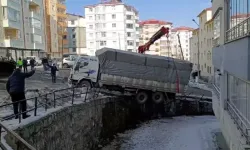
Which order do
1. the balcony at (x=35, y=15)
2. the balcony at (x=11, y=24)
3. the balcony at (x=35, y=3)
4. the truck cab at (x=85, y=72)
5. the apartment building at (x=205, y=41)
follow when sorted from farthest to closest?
the balcony at (x=35, y=3) → the balcony at (x=35, y=15) → the apartment building at (x=205, y=41) → the balcony at (x=11, y=24) → the truck cab at (x=85, y=72)

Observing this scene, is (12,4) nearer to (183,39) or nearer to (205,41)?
(205,41)

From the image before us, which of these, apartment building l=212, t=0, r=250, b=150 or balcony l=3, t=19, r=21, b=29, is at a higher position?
balcony l=3, t=19, r=21, b=29

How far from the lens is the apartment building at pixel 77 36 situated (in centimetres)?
10088

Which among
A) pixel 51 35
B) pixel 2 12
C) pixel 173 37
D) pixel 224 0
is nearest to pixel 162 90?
pixel 224 0

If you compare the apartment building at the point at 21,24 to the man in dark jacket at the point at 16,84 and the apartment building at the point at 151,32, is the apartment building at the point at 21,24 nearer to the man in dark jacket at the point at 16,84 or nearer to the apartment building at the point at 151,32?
the man in dark jacket at the point at 16,84

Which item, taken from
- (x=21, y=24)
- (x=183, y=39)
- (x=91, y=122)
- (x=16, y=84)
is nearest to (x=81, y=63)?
(x=91, y=122)

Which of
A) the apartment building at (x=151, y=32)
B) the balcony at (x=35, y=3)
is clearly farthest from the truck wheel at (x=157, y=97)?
the apartment building at (x=151, y=32)

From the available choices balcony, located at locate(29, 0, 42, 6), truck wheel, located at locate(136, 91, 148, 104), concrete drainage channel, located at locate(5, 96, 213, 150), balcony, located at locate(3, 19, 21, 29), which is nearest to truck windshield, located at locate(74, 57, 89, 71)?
concrete drainage channel, located at locate(5, 96, 213, 150)

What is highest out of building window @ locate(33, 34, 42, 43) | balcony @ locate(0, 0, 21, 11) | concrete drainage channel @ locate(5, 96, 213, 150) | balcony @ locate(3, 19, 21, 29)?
balcony @ locate(0, 0, 21, 11)

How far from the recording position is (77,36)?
103 m

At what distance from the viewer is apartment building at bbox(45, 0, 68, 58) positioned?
72688 mm

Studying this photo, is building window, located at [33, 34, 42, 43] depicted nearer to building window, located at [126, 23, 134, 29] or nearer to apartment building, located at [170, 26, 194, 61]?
building window, located at [126, 23, 134, 29]

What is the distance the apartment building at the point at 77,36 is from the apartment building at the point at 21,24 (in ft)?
128

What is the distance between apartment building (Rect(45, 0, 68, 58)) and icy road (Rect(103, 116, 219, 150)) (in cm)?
4914
